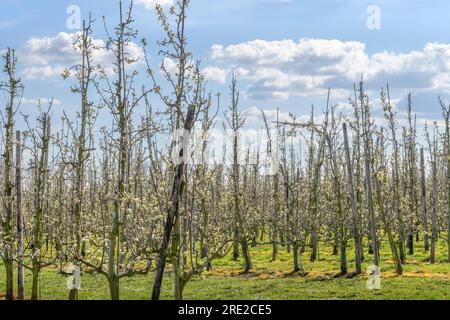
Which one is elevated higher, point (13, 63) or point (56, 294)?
point (13, 63)

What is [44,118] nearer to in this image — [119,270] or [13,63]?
[13,63]

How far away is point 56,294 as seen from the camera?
73.8ft

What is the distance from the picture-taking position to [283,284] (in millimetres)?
23969

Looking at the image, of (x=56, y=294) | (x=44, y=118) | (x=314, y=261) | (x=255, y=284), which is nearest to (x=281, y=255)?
(x=314, y=261)

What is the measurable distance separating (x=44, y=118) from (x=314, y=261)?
21.3 meters

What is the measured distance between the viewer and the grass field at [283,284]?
2036 centimetres

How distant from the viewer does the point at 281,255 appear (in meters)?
38.2

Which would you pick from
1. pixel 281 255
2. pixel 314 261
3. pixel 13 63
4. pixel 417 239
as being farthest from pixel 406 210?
pixel 13 63

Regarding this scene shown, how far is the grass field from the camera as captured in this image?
20359mm

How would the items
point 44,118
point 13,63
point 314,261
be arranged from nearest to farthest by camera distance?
point 44,118 → point 13,63 → point 314,261

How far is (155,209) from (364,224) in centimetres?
2562
